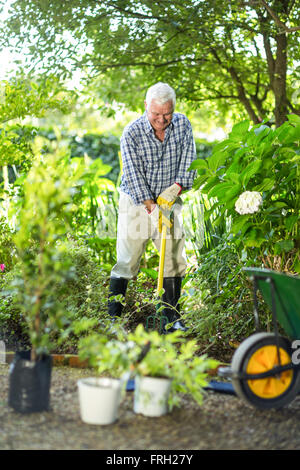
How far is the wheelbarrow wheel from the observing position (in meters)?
2.15

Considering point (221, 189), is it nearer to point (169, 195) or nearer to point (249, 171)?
point (249, 171)

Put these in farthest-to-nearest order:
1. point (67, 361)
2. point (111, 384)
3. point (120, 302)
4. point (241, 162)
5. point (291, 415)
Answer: point (120, 302)
point (241, 162)
point (67, 361)
point (291, 415)
point (111, 384)

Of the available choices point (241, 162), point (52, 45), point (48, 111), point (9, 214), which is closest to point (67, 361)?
point (241, 162)

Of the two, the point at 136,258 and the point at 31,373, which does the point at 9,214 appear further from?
the point at 31,373

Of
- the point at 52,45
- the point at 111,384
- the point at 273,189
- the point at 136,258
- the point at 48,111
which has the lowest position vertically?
the point at 111,384

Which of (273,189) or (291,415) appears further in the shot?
(273,189)

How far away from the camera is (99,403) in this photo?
1938 millimetres

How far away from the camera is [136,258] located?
370 cm

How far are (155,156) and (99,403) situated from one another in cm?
209

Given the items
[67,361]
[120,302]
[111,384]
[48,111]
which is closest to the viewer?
[111,384]

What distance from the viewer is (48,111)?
14.3 feet

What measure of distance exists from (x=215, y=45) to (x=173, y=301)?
2.28 m

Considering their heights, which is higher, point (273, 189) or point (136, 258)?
point (273, 189)

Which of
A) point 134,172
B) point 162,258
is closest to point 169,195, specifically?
point 134,172
